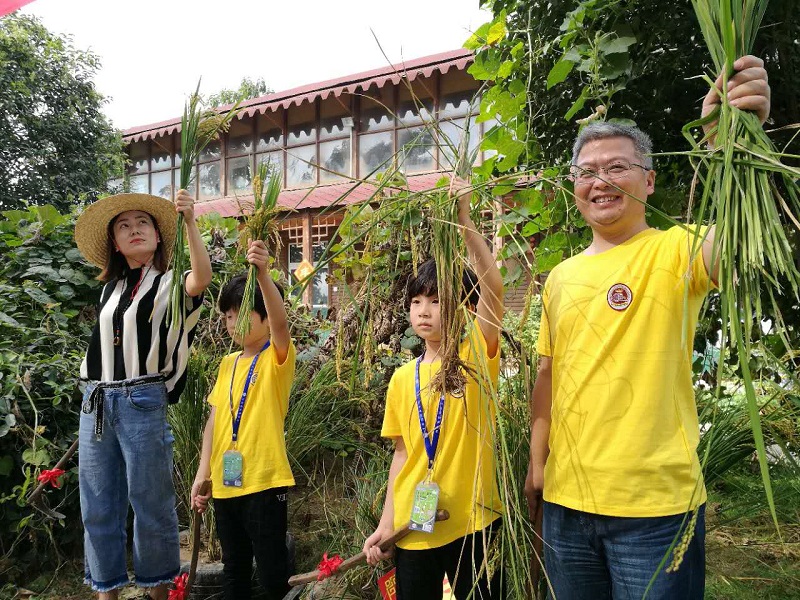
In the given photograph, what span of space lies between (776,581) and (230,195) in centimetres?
1176

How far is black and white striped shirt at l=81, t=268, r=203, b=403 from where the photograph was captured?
2.36 m

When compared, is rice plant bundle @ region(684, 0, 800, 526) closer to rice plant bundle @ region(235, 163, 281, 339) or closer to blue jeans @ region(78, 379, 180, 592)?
rice plant bundle @ region(235, 163, 281, 339)

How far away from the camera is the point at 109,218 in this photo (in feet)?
8.38

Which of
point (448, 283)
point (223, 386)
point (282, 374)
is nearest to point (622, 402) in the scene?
point (448, 283)

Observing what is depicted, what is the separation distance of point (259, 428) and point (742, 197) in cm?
183

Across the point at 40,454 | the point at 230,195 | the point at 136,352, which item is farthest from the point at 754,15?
the point at 230,195

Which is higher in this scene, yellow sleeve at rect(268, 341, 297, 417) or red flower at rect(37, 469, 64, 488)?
yellow sleeve at rect(268, 341, 297, 417)

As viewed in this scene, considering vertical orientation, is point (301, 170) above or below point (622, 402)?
above

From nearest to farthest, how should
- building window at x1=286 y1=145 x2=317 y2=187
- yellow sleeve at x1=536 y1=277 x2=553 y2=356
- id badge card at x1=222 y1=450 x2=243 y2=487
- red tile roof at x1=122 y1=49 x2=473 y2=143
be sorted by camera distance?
yellow sleeve at x1=536 y1=277 x2=553 y2=356 < id badge card at x1=222 y1=450 x2=243 y2=487 < red tile roof at x1=122 y1=49 x2=473 y2=143 < building window at x1=286 y1=145 x2=317 y2=187

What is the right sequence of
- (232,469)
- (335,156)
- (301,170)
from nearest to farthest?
1. (232,469)
2. (335,156)
3. (301,170)

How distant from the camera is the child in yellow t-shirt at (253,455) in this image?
2.20 m

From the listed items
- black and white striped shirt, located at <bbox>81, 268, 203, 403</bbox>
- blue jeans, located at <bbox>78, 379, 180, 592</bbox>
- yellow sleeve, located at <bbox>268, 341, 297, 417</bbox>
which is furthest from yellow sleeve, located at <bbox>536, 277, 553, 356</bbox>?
blue jeans, located at <bbox>78, 379, 180, 592</bbox>

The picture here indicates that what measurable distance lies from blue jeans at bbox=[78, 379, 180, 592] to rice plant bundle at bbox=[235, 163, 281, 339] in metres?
0.82

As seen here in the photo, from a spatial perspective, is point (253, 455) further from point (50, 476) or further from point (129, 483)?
point (50, 476)
